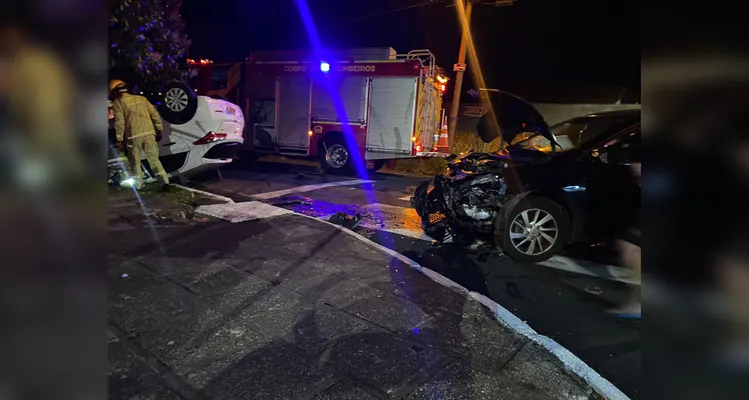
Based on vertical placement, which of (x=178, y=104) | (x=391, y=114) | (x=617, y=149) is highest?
(x=391, y=114)

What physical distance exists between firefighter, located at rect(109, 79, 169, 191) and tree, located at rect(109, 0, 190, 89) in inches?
24.9

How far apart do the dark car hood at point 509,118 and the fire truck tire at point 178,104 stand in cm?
504

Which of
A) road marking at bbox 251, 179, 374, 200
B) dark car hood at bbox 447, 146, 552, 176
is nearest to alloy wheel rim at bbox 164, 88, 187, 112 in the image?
road marking at bbox 251, 179, 374, 200

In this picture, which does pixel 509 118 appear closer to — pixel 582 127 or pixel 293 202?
pixel 582 127

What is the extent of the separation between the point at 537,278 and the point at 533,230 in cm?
60

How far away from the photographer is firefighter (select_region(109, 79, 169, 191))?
6.76 metres

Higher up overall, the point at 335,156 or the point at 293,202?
the point at 335,156

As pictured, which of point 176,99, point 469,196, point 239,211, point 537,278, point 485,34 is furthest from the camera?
point 485,34

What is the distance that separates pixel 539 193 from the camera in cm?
516

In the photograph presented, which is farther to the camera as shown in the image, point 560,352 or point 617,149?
point 617,149

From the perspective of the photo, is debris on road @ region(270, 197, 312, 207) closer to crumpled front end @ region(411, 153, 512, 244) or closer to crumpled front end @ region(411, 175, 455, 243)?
crumpled front end @ region(411, 175, 455, 243)

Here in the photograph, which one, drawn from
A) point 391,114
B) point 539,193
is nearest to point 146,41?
point 391,114

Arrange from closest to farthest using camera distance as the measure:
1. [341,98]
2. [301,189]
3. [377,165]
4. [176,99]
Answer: [176,99]
[301,189]
[341,98]
[377,165]
